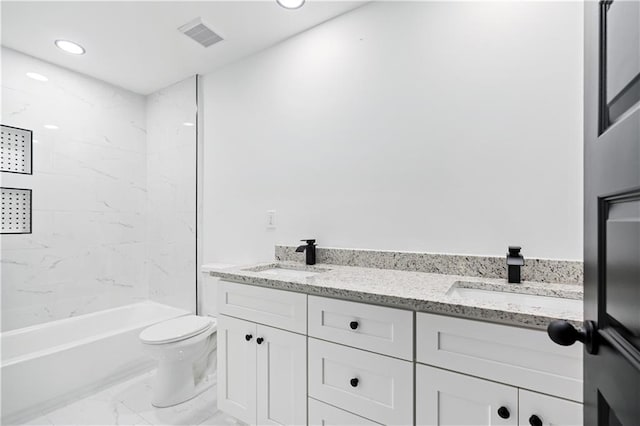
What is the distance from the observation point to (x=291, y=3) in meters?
1.84

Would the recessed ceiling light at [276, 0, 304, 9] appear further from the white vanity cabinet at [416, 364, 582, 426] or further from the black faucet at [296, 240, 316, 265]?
the white vanity cabinet at [416, 364, 582, 426]

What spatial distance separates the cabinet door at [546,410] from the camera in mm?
846

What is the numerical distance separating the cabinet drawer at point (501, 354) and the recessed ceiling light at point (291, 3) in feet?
6.08

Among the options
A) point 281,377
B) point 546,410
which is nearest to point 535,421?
point 546,410

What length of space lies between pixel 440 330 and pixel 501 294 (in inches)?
17.5

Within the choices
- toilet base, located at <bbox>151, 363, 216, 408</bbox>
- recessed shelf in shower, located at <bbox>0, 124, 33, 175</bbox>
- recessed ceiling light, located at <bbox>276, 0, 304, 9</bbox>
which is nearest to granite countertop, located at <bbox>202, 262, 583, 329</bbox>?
toilet base, located at <bbox>151, 363, 216, 408</bbox>

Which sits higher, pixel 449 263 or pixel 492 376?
pixel 449 263

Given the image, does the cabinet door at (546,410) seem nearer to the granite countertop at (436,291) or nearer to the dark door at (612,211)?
the granite countertop at (436,291)

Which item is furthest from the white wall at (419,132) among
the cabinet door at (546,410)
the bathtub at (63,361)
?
the bathtub at (63,361)

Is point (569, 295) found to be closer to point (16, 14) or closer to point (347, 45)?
point (347, 45)

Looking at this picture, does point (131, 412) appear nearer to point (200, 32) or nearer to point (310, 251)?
point (310, 251)

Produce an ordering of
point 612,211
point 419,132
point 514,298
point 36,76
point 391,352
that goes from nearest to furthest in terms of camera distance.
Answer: point 612,211 < point 391,352 < point 514,298 < point 419,132 < point 36,76

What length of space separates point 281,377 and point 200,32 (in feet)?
7.29

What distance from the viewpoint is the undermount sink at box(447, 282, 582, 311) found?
1153 mm
